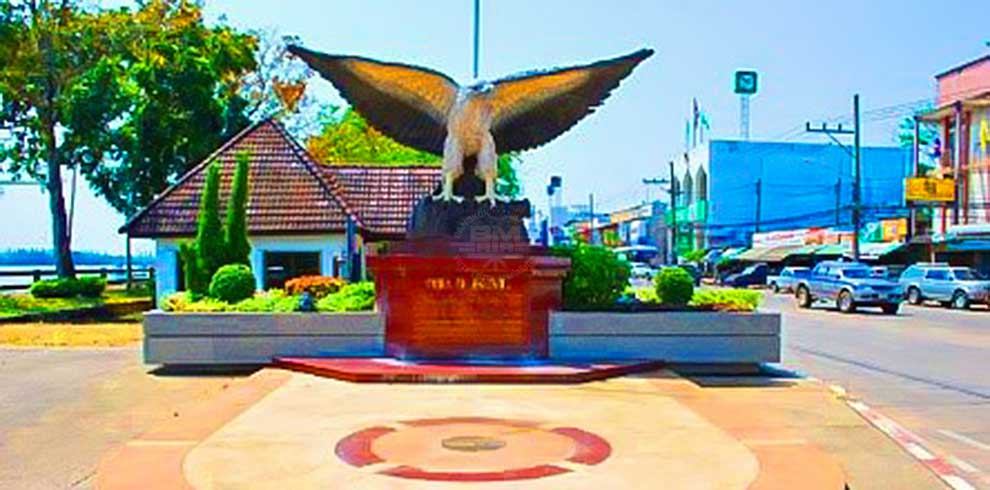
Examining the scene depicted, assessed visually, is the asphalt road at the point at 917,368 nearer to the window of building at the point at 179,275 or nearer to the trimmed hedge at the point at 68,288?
the window of building at the point at 179,275

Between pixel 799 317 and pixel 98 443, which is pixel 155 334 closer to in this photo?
pixel 98 443

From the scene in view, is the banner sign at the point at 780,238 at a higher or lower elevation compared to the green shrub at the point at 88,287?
higher

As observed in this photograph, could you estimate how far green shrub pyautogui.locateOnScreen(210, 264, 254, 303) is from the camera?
13.6 metres

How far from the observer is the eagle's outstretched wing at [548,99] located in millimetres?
12867

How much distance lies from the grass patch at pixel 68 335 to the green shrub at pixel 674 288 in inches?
368

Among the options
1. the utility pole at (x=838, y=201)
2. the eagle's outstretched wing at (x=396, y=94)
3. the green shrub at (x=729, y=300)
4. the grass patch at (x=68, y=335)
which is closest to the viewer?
the eagle's outstretched wing at (x=396, y=94)

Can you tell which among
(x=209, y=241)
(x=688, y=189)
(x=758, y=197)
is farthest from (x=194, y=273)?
(x=688, y=189)

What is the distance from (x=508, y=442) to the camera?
698 centimetres

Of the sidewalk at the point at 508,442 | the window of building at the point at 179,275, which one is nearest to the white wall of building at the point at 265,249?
the window of building at the point at 179,275

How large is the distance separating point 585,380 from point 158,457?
5319 millimetres

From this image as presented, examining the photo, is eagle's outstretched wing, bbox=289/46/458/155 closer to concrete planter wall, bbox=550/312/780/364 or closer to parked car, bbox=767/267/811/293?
concrete planter wall, bbox=550/312/780/364

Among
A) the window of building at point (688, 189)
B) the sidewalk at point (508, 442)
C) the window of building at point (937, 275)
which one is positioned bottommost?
the sidewalk at point (508, 442)

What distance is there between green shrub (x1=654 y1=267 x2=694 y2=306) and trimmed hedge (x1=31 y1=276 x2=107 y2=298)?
73.7 feet

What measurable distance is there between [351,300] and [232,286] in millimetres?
1891
